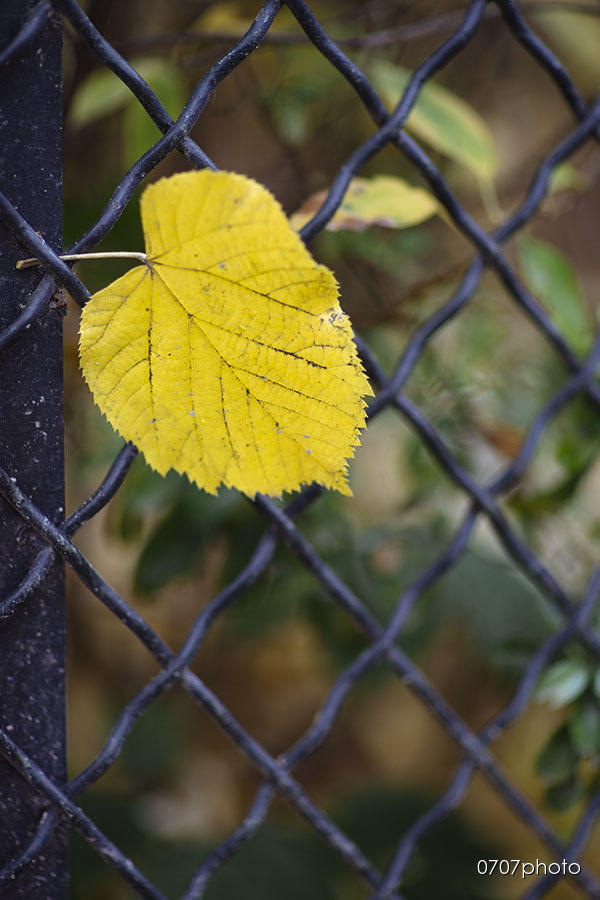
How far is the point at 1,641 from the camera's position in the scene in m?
0.35

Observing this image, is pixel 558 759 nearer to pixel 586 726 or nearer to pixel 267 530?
pixel 586 726

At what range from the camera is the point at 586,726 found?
0.53 meters

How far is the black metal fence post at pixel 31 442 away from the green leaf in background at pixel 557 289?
0.38 metres

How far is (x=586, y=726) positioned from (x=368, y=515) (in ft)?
1.40

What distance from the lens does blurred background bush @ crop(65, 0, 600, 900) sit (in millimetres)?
622

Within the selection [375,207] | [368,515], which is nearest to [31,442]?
[375,207]

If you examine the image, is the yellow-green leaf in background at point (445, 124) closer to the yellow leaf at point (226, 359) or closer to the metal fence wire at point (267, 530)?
the metal fence wire at point (267, 530)

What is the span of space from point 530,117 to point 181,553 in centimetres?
96

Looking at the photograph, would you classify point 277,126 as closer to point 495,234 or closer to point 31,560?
point 495,234

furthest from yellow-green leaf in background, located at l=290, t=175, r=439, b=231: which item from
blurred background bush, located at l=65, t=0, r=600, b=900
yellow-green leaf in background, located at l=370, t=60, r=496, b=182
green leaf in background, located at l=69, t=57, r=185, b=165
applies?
green leaf in background, located at l=69, t=57, r=185, b=165

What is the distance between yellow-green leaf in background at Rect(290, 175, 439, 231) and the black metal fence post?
145 millimetres

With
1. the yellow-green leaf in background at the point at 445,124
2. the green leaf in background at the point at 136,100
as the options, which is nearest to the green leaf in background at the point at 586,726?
the yellow-green leaf in background at the point at 445,124

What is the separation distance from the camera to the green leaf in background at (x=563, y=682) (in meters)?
0.52

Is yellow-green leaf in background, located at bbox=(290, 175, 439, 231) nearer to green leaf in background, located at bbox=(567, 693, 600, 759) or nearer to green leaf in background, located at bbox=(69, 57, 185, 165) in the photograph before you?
green leaf in background, located at bbox=(69, 57, 185, 165)
